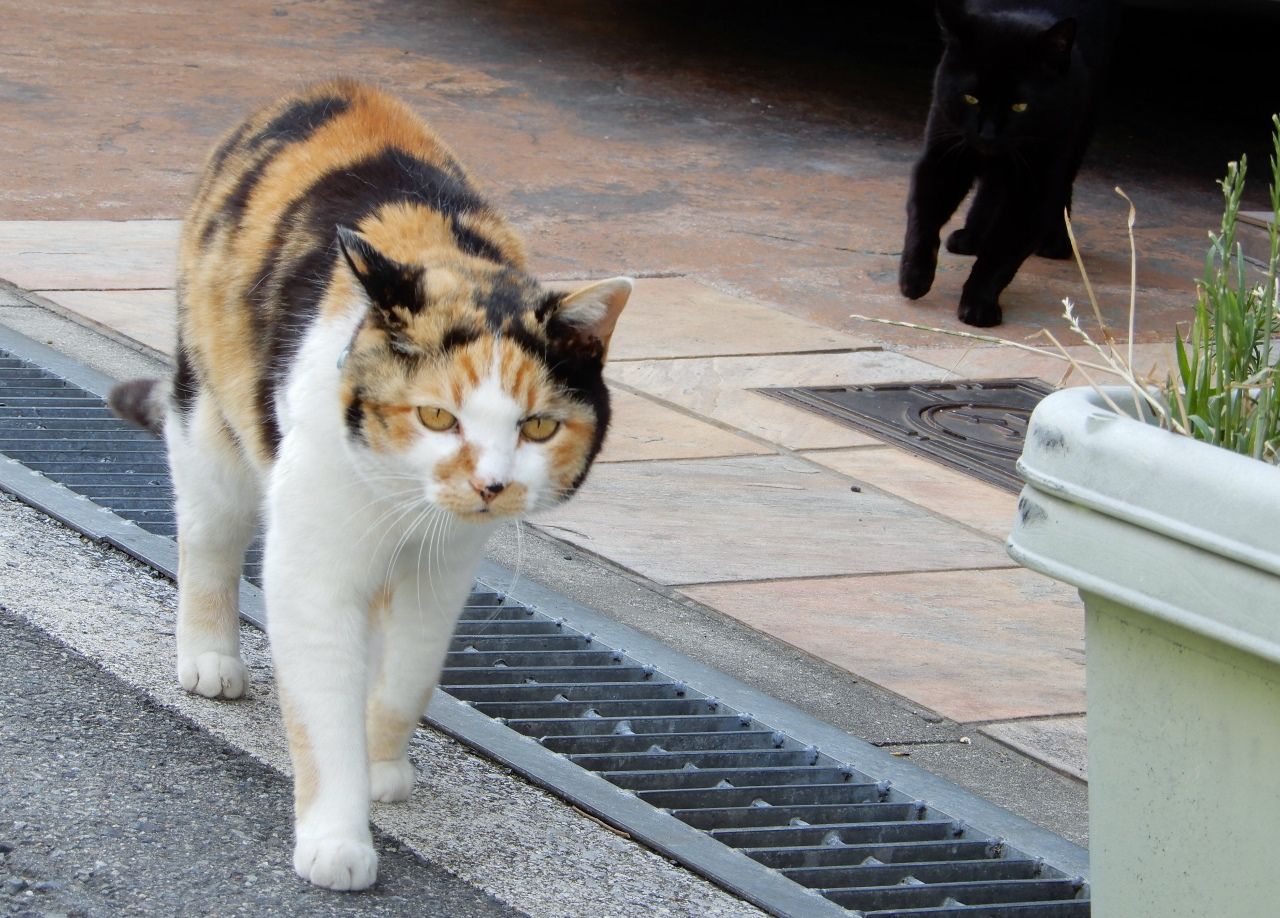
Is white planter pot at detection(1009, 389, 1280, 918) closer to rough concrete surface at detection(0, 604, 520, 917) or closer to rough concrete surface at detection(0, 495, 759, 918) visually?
rough concrete surface at detection(0, 495, 759, 918)

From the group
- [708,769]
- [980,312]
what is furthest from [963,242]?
[708,769]

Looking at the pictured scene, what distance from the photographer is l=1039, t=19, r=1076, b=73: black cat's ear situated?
6.30 m

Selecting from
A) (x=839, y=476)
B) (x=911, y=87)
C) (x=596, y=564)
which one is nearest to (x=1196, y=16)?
(x=911, y=87)

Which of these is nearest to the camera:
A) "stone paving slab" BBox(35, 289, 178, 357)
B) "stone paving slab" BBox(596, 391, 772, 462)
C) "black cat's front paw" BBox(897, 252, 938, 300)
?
"stone paving slab" BBox(596, 391, 772, 462)

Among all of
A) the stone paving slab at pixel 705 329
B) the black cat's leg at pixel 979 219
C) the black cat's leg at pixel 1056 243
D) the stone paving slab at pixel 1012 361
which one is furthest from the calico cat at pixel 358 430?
the black cat's leg at pixel 1056 243

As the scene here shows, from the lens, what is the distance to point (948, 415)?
554 cm

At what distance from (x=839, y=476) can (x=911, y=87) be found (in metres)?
7.17

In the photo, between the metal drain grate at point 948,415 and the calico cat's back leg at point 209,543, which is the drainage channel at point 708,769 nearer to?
the calico cat's back leg at point 209,543

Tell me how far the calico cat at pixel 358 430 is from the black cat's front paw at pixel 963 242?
452cm

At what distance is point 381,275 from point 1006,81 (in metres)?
4.28

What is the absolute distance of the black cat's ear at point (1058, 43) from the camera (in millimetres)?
6297

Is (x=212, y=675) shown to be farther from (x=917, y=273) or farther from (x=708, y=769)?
(x=917, y=273)

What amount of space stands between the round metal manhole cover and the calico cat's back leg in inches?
104

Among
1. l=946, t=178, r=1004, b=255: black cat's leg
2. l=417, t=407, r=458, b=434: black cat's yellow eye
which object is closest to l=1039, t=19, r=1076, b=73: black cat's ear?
l=946, t=178, r=1004, b=255: black cat's leg
